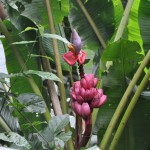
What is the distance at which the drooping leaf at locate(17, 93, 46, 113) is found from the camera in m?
0.69

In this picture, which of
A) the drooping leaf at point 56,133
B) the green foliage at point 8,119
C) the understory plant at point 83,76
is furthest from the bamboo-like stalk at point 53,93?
the drooping leaf at point 56,133

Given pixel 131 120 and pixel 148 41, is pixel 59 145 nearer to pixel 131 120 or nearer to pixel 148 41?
pixel 131 120

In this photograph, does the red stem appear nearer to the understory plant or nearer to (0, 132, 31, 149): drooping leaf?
the understory plant

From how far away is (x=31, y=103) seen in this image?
696 millimetres

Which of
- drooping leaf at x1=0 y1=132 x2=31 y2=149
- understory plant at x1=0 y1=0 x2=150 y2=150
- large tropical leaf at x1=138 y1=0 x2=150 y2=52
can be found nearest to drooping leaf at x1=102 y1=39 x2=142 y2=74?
understory plant at x1=0 y1=0 x2=150 y2=150

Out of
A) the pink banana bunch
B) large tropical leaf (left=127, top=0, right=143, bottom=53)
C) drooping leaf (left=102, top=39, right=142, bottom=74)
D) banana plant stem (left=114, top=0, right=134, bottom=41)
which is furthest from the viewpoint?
large tropical leaf (left=127, top=0, right=143, bottom=53)

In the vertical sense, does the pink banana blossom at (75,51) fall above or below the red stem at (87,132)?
above

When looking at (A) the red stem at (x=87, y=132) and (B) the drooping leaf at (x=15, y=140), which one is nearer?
(B) the drooping leaf at (x=15, y=140)

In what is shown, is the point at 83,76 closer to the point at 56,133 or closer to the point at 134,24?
the point at 56,133

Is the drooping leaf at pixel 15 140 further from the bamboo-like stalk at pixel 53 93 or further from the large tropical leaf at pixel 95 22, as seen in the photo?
the large tropical leaf at pixel 95 22

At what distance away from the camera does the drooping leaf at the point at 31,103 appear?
0.69 meters

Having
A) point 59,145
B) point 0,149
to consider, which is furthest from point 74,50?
point 0,149

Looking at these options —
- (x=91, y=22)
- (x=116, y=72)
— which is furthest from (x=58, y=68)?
(x=91, y=22)

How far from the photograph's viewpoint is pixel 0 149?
1.07 feet
